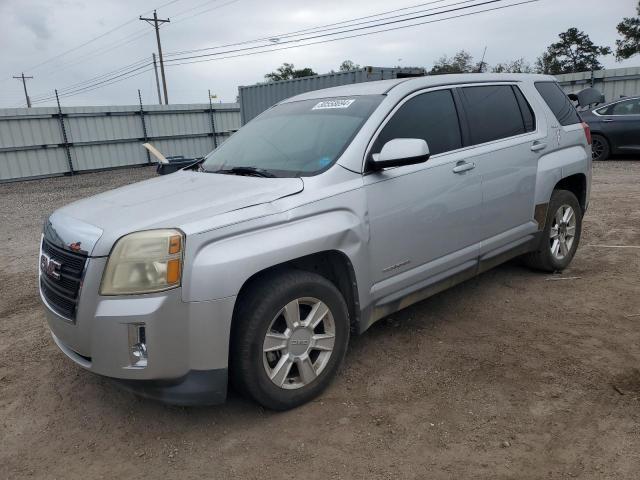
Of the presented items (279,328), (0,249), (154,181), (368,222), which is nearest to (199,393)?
(279,328)

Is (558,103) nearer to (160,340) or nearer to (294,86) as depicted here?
(160,340)

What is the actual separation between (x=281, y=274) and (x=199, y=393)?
2.39 feet

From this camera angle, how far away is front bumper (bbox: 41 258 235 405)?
2412 mm

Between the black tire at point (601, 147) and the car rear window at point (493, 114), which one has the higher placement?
the car rear window at point (493, 114)

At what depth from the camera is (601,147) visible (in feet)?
41.4

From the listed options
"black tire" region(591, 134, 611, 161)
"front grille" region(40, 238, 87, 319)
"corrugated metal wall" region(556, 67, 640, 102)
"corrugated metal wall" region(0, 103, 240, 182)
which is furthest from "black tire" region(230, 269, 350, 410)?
"corrugated metal wall" region(0, 103, 240, 182)

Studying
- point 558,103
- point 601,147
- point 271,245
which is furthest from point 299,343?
point 601,147

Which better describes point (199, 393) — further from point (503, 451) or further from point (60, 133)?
point (60, 133)

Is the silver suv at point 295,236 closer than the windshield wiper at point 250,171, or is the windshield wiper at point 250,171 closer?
the silver suv at point 295,236

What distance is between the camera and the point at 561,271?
4918 millimetres

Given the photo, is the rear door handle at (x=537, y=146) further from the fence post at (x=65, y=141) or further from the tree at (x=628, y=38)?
the tree at (x=628, y=38)

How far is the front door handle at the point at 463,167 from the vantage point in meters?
3.59

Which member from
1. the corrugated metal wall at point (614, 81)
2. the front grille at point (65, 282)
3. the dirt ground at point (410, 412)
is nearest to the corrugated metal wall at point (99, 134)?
the corrugated metal wall at point (614, 81)

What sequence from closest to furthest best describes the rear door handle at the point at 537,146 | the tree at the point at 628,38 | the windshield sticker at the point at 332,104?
the windshield sticker at the point at 332,104 < the rear door handle at the point at 537,146 < the tree at the point at 628,38
